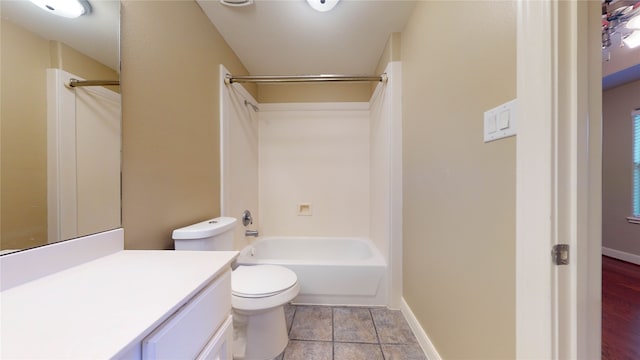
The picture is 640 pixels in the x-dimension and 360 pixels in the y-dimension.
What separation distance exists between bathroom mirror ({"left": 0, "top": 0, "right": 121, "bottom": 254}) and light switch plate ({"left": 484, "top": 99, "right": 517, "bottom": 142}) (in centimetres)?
141

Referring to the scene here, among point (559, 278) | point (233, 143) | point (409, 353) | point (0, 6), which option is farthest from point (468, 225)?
point (233, 143)

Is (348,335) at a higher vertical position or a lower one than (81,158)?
lower

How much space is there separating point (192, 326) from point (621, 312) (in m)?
2.94

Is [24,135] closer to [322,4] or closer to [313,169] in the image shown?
[322,4]

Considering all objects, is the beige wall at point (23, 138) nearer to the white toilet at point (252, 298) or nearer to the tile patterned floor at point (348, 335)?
the white toilet at point (252, 298)

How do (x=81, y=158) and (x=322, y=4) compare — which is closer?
(x=81, y=158)

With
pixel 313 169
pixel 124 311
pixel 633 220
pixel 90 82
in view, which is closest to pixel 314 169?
pixel 313 169

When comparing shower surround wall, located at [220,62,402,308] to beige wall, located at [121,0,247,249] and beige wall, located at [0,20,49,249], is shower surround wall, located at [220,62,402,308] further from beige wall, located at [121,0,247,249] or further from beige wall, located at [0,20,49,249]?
beige wall, located at [0,20,49,249]

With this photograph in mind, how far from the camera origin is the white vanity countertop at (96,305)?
376mm

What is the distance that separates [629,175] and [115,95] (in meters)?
4.88

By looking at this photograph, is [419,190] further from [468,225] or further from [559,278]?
[559,278]

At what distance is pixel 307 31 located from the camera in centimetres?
163

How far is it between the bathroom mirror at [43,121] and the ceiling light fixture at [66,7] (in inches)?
0.5

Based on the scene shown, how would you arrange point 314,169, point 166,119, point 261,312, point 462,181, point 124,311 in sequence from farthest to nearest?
point 314,169 < point 261,312 < point 166,119 < point 462,181 < point 124,311
